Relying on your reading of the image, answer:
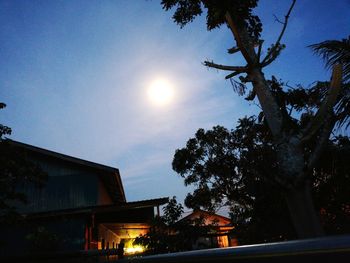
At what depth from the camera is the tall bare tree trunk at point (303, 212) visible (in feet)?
15.0

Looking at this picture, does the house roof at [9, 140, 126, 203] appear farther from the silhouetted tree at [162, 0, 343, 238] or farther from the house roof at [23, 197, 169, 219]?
the silhouetted tree at [162, 0, 343, 238]

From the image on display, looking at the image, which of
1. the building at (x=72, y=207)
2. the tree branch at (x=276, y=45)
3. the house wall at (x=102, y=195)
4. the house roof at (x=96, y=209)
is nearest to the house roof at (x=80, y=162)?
the building at (x=72, y=207)

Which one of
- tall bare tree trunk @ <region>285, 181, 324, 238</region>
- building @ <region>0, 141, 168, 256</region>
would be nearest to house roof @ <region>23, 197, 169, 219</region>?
building @ <region>0, 141, 168, 256</region>

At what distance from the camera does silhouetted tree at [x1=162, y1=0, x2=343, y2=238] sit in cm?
482

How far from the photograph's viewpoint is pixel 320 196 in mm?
9438

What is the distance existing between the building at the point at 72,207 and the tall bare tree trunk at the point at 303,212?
25.2 ft

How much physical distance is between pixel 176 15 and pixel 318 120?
5339 mm

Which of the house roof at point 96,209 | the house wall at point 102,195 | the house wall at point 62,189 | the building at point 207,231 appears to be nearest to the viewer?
the building at point 207,231

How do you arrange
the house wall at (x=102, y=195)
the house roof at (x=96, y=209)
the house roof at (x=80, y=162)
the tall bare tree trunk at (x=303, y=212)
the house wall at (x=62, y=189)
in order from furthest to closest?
1. the house wall at (x=102, y=195)
2. the house roof at (x=80, y=162)
3. the house wall at (x=62, y=189)
4. the house roof at (x=96, y=209)
5. the tall bare tree trunk at (x=303, y=212)

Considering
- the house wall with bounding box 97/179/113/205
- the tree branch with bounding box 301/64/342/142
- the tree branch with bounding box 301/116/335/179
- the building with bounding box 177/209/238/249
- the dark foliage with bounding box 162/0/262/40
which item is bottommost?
the building with bounding box 177/209/238/249

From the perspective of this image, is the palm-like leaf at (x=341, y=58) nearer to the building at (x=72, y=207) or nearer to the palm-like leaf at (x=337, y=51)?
the palm-like leaf at (x=337, y=51)

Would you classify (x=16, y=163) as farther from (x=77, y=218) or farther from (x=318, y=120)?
(x=318, y=120)

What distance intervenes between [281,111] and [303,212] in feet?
7.40

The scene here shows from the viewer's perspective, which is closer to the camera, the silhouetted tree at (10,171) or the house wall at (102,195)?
the silhouetted tree at (10,171)
